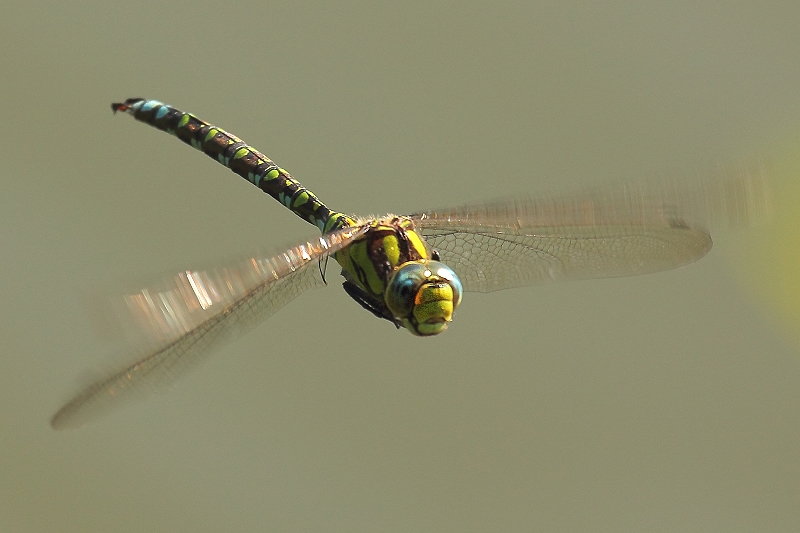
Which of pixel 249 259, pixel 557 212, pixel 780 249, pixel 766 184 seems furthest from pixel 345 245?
pixel 780 249

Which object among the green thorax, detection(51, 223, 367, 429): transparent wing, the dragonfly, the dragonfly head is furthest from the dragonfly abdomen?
the dragonfly head

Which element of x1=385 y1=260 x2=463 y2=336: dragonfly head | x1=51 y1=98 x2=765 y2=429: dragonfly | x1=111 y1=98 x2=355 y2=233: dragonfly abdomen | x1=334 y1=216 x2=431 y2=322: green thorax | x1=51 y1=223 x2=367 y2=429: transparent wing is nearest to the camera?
x1=51 y1=223 x2=367 y2=429: transparent wing

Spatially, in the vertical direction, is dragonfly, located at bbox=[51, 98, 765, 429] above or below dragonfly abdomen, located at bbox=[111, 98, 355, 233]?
below

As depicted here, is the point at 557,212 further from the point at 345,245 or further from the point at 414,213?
the point at 345,245

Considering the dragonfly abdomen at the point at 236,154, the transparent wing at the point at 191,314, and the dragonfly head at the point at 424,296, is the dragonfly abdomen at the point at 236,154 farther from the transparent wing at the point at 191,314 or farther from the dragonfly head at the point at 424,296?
the dragonfly head at the point at 424,296

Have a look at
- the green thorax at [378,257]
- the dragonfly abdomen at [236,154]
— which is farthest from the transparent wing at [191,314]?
the dragonfly abdomen at [236,154]

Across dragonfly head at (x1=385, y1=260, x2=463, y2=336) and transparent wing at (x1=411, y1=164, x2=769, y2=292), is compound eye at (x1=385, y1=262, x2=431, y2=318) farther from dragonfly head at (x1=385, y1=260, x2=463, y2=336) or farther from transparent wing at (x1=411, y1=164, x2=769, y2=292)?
transparent wing at (x1=411, y1=164, x2=769, y2=292)

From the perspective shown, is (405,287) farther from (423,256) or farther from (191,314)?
(191,314)
